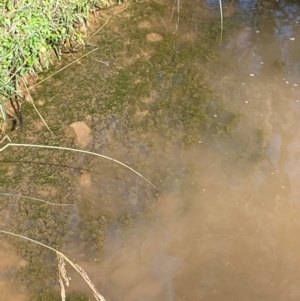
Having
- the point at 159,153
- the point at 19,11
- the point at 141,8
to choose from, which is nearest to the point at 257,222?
the point at 159,153

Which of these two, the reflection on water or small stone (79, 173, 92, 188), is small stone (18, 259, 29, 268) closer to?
the reflection on water

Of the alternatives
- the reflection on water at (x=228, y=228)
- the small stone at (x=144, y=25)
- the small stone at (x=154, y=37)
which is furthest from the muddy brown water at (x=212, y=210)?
the small stone at (x=144, y=25)

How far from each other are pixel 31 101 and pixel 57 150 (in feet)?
1.35

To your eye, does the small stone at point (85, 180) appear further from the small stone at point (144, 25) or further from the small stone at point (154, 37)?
the small stone at point (144, 25)

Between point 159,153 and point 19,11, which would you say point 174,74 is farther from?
point 19,11

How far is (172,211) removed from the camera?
83.9 inches

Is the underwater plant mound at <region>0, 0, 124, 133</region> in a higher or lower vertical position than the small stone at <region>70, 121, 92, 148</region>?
higher

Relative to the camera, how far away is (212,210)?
2.12m

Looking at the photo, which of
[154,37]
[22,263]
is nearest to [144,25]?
[154,37]

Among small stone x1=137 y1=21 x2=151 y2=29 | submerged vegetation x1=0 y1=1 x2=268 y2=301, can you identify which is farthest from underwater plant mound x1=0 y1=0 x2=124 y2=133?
small stone x1=137 y1=21 x2=151 y2=29

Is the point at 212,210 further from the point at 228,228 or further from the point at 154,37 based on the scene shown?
the point at 154,37

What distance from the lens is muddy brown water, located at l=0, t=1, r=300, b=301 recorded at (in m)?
1.88

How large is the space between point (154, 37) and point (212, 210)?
4.73ft

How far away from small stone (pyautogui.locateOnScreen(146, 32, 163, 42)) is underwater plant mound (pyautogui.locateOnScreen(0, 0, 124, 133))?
1.61 ft
